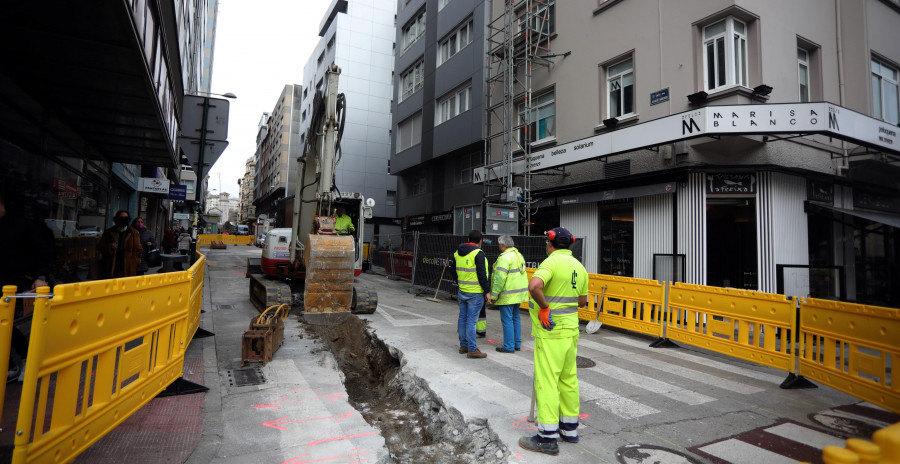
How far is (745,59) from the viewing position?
36.8 feet

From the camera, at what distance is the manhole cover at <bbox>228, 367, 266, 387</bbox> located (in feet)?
17.0

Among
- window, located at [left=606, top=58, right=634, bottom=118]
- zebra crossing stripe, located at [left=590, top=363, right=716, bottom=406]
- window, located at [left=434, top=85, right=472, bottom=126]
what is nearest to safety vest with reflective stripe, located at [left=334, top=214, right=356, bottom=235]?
zebra crossing stripe, located at [left=590, top=363, right=716, bottom=406]

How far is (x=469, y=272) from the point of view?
695 cm

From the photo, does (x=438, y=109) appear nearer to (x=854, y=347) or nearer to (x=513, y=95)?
(x=513, y=95)

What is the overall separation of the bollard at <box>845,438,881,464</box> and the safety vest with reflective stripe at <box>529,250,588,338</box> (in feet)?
7.77

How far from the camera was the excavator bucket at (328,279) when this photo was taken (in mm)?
7652

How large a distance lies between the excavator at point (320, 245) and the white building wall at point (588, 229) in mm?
7108

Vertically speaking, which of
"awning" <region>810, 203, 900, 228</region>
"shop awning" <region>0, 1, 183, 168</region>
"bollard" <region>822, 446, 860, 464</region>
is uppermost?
"shop awning" <region>0, 1, 183, 168</region>

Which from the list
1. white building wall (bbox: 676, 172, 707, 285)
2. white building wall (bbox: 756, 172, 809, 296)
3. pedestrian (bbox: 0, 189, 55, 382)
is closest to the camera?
pedestrian (bbox: 0, 189, 55, 382)

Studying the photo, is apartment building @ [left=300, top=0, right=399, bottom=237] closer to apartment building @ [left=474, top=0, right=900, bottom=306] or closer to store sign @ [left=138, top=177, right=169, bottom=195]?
store sign @ [left=138, top=177, right=169, bottom=195]

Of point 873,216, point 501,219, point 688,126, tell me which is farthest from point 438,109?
point 873,216

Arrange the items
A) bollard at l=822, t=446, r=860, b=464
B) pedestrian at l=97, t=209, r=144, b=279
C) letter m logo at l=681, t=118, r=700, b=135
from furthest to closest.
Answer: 1. letter m logo at l=681, t=118, r=700, b=135
2. pedestrian at l=97, t=209, r=144, b=279
3. bollard at l=822, t=446, r=860, b=464

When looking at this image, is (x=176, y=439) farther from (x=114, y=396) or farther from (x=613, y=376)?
(x=613, y=376)

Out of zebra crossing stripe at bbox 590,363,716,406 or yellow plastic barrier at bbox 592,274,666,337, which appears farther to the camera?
yellow plastic barrier at bbox 592,274,666,337
